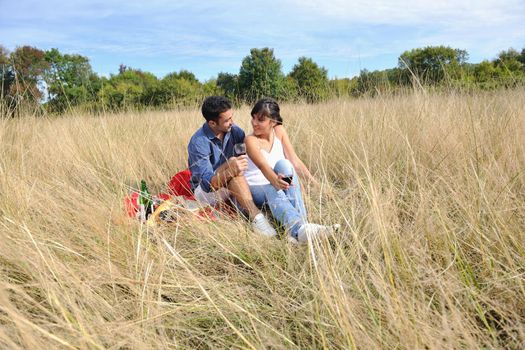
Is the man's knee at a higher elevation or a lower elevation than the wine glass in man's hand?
lower

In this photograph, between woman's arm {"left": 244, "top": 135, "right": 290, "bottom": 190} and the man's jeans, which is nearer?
the man's jeans

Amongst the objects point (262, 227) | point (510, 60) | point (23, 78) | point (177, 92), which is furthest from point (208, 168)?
point (177, 92)

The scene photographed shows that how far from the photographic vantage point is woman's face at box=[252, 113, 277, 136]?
2541mm

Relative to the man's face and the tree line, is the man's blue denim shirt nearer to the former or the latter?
the man's face

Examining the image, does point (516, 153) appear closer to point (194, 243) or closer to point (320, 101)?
point (194, 243)

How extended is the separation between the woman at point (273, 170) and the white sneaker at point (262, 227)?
0.08m

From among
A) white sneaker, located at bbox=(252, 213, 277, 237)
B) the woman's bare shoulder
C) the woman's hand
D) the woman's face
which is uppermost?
the woman's face

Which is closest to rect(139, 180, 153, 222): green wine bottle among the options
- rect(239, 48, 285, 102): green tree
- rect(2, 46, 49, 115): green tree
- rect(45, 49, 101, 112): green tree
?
rect(45, 49, 101, 112): green tree

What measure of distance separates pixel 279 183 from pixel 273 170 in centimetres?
19

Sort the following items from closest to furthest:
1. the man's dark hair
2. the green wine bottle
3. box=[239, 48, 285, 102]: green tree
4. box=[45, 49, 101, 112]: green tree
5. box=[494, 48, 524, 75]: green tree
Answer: the green wine bottle < the man's dark hair < box=[45, 49, 101, 112]: green tree < box=[494, 48, 524, 75]: green tree < box=[239, 48, 285, 102]: green tree

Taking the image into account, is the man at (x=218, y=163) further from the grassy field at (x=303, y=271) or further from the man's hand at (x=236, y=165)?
the grassy field at (x=303, y=271)

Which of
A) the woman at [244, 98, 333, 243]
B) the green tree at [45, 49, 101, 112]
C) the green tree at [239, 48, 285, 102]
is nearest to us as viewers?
the woman at [244, 98, 333, 243]

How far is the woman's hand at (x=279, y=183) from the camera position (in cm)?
224

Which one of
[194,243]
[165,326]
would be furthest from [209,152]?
[165,326]
